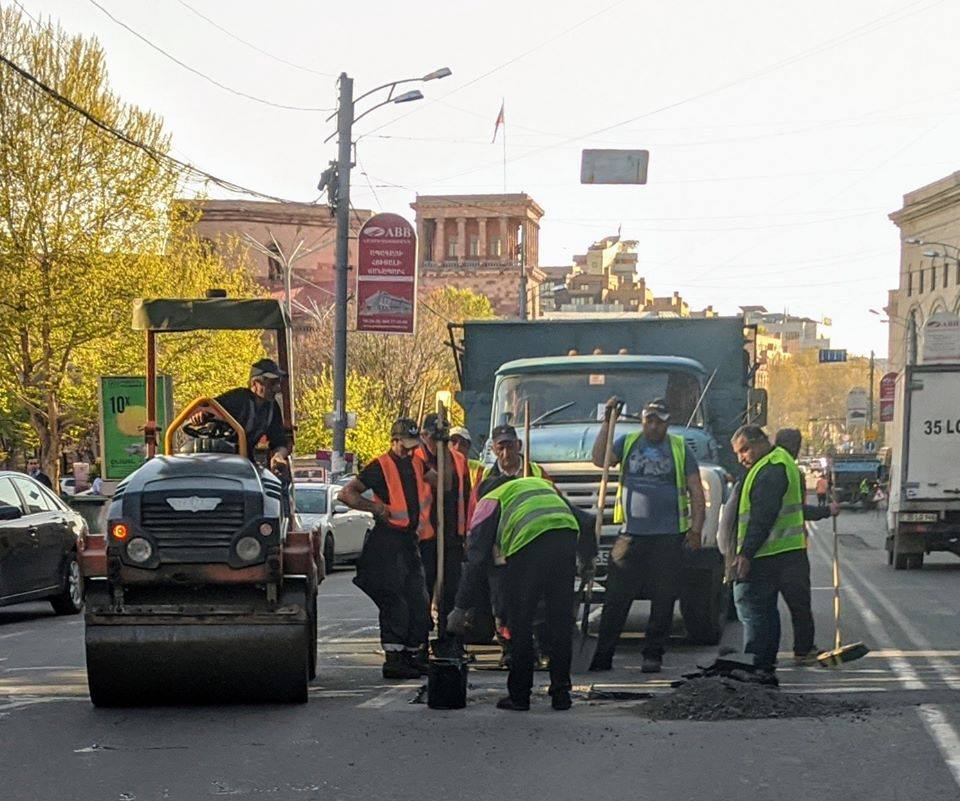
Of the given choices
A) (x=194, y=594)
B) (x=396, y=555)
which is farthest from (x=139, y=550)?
(x=396, y=555)

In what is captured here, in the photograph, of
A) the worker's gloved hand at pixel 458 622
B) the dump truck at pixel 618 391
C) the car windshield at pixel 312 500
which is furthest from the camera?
the car windshield at pixel 312 500

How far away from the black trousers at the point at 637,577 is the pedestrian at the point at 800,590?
0.81m

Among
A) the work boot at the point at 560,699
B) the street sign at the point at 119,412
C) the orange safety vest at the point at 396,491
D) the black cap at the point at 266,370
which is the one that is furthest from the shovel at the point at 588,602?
the street sign at the point at 119,412

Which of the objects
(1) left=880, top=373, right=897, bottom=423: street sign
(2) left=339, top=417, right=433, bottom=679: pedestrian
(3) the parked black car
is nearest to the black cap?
(2) left=339, top=417, right=433, bottom=679: pedestrian

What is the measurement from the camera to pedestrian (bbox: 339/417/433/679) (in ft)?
42.3

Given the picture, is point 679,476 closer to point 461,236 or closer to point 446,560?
point 446,560

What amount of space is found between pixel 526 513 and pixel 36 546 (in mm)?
9700

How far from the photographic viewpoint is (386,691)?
1213 cm

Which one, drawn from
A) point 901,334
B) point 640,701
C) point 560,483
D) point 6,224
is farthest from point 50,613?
point 901,334

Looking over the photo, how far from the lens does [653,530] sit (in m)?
13.1

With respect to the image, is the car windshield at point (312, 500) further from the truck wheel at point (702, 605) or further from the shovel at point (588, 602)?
the shovel at point (588, 602)

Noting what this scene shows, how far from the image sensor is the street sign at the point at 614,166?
90.3 feet

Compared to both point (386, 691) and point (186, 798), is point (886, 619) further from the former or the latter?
point (186, 798)

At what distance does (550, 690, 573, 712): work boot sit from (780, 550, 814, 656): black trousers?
8.30 feet
